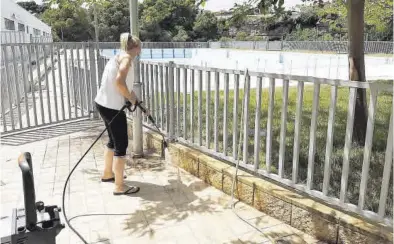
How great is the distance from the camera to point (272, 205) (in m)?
3.29

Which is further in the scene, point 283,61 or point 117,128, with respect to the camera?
point 283,61

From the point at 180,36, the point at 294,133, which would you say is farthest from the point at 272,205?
the point at 180,36

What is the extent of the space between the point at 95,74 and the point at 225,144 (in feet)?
12.5

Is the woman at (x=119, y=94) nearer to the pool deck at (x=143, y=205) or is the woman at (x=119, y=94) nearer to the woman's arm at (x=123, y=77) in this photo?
the woman's arm at (x=123, y=77)

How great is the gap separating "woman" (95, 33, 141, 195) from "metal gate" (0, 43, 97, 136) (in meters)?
2.89

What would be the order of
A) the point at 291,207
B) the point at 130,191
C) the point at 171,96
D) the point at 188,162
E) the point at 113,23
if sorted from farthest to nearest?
the point at 113,23 → the point at 171,96 → the point at 188,162 → the point at 130,191 → the point at 291,207

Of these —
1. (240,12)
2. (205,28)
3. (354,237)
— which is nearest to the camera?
(354,237)

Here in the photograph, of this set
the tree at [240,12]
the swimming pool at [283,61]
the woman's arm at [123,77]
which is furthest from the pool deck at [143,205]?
the swimming pool at [283,61]

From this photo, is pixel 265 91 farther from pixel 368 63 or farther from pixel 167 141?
pixel 368 63

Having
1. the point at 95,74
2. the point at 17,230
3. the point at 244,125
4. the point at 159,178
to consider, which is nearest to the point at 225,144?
the point at 244,125

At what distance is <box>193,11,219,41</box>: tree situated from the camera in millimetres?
53506

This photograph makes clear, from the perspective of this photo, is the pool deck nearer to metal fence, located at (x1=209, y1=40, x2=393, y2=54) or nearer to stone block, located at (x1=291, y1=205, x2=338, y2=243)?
stone block, located at (x1=291, y1=205, x2=338, y2=243)

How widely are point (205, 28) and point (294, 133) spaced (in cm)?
5433

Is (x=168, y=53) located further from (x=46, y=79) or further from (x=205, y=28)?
(x=46, y=79)
